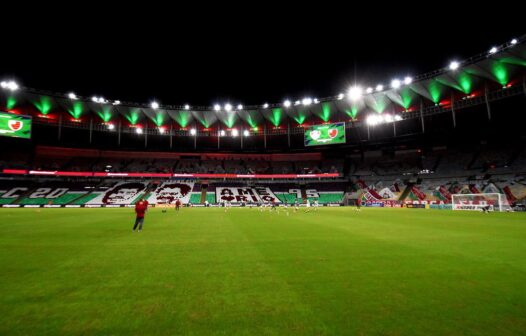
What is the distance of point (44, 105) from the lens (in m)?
52.0

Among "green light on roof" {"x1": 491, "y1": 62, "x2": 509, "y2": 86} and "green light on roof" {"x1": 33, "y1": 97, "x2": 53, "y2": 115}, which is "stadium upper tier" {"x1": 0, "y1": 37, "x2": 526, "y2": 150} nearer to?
"green light on roof" {"x1": 33, "y1": 97, "x2": 53, "y2": 115}

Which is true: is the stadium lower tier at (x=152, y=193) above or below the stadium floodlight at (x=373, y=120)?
below

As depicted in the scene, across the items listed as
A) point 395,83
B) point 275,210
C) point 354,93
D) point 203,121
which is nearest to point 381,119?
point 354,93

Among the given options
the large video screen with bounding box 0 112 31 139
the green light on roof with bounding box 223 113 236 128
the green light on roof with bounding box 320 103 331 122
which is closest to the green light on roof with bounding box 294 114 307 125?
the green light on roof with bounding box 320 103 331 122

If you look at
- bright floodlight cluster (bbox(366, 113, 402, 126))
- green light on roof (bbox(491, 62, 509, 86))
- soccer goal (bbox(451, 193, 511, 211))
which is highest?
green light on roof (bbox(491, 62, 509, 86))

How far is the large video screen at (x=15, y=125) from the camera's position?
4562 cm

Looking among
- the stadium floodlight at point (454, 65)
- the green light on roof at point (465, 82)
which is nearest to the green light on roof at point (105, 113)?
the stadium floodlight at point (454, 65)

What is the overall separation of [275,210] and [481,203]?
28635 mm

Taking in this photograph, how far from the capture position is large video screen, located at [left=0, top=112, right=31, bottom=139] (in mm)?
45625

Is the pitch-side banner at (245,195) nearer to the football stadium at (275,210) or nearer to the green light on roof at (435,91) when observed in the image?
the football stadium at (275,210)

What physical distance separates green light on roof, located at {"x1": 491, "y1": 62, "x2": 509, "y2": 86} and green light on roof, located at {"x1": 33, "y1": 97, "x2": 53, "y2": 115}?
3112 inches

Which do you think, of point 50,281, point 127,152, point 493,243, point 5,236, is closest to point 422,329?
point 50,281

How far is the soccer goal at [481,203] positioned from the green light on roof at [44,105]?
241ft

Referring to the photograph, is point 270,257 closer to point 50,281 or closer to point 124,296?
point 124,296
